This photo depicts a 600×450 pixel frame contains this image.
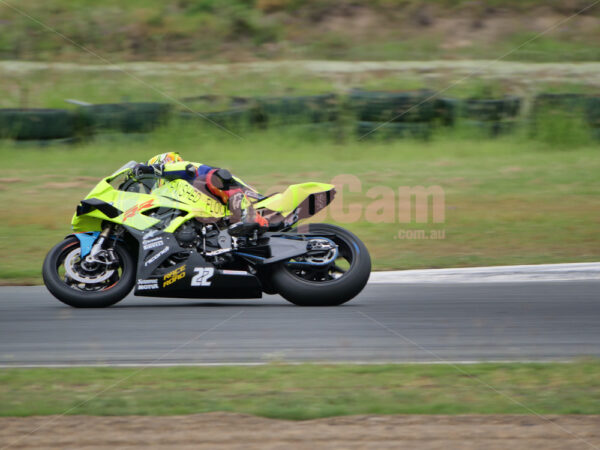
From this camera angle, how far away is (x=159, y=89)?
21.5 m

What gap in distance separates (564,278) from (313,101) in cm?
1047

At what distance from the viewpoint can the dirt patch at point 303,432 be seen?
4.30 metres

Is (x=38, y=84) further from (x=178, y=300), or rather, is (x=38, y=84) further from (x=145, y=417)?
(x=145, y=417)

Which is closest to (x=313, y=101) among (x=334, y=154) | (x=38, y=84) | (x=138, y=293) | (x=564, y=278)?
(x=334, y=154)

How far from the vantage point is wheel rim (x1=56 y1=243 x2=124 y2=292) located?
762 centimetres

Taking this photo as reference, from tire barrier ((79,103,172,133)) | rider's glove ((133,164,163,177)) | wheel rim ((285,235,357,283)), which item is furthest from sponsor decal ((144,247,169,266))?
tire barrier ((79,103,172,133))

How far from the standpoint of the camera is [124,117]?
60.4ft

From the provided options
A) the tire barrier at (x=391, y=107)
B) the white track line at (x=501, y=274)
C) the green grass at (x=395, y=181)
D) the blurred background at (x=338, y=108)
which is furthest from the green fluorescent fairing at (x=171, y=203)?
the tire barrier at (x=391, y=107)

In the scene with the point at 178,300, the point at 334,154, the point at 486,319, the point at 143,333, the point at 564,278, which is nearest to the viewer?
the point at 143,333

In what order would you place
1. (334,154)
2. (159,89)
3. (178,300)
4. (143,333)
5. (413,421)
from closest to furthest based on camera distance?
(413,421) → (143,333) → (178,300) → (334,154) → (159,89)

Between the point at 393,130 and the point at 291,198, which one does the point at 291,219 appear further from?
the point at 393,130

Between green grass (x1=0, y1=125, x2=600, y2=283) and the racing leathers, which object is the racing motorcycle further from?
green grass (x1=0, y1=125, x2=600, y2=283)

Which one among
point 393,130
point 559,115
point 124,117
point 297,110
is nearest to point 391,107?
point 393,130

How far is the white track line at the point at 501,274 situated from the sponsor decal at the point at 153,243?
2.90 meters
